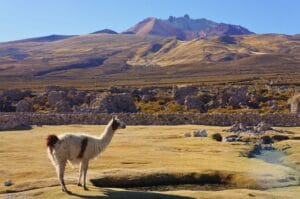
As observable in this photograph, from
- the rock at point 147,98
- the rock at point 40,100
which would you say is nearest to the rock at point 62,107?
the rock at point 40,100

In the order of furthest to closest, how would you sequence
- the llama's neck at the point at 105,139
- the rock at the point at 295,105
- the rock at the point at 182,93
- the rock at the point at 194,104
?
the rock at the point at 182,93 < the rock at the point at 194,104 < the rock at the point at 295,105 < the llama's neck at the point at 105,139

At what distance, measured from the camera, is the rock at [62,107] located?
300ft

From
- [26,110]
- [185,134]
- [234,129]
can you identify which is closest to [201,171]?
[185,134]

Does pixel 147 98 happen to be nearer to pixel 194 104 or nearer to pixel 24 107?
pixel 194 104

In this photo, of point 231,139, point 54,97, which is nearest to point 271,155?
point 231,139

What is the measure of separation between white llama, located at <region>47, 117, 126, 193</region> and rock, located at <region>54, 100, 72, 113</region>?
65.6 metres

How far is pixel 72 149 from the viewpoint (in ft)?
82.5

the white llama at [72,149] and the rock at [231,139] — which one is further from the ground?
the white llama at [72,149]

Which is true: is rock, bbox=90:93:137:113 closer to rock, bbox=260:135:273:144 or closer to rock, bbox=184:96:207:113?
rock, bbox=184:96:207:113

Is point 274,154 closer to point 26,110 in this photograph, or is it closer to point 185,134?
point 185,134

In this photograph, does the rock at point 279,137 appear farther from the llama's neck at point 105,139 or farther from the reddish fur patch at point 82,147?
the reddish fur patch at point 82,147

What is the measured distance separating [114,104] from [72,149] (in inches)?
2598

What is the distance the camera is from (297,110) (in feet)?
281

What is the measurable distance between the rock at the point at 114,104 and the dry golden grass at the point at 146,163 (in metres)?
31.7
